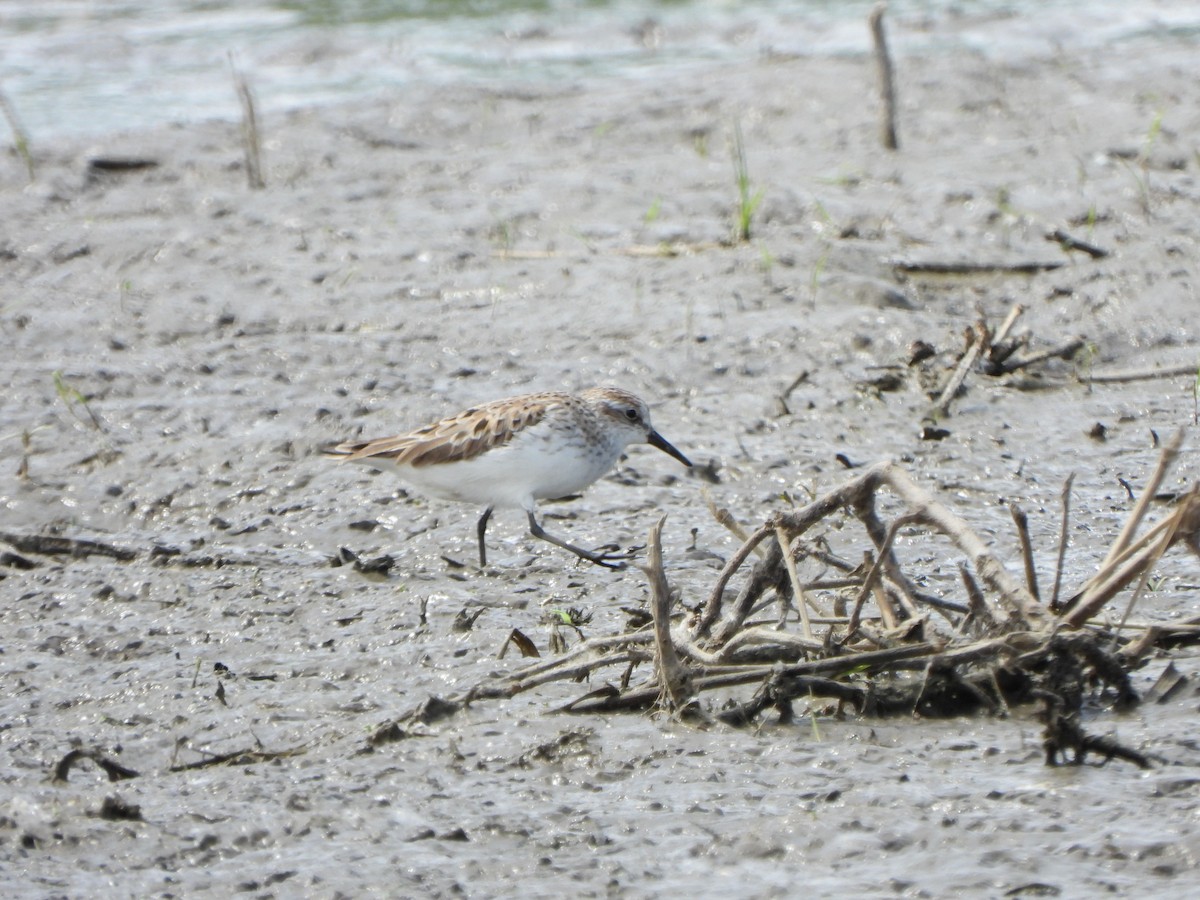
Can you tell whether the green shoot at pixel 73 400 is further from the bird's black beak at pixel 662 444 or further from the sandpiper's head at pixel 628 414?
the bird's black beak at pixel 662 444

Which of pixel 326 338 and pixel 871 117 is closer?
pixel 326 338

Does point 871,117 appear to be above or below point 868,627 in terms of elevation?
above

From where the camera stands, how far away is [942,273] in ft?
28.7

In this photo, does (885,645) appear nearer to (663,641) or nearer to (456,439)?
(663,641)

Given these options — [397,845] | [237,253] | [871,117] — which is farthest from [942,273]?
[397,845]

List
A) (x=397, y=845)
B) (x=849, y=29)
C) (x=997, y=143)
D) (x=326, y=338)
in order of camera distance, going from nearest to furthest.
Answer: (x=397, y=845) → (x=326, y=338) → (x=997, y=143) → (x=849, y=29)

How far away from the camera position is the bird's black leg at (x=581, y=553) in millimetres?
5879

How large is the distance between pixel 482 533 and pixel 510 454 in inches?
13.3

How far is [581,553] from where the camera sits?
5.91 metres

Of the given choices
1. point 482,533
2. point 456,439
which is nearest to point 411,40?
point 456,439

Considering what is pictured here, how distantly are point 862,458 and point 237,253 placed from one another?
4113 mm

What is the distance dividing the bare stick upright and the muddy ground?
23cm

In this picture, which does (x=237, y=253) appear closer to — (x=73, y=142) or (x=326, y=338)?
(x=326, y=338)

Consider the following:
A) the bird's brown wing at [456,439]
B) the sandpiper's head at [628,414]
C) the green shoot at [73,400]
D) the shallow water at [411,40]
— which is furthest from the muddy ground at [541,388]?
the shallow water at [411,40]
